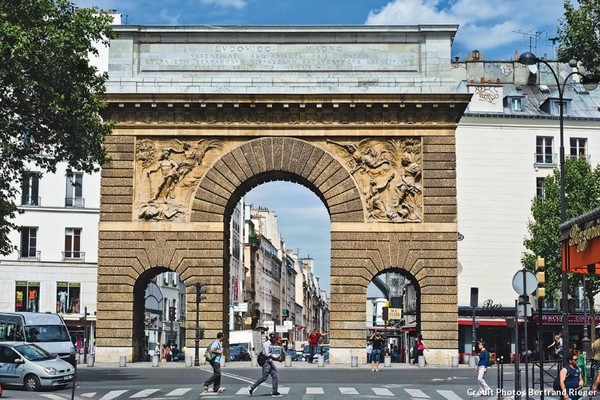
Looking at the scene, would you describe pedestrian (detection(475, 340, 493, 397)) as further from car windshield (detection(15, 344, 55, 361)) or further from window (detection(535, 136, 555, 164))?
window (detection(535, 136, 555, 164))

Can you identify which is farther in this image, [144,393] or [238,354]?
[238,354]

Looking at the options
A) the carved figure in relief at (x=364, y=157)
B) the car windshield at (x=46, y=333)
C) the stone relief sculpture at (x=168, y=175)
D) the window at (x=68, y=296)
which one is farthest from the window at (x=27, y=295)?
the carved figure in relief at (x=364, y=157)

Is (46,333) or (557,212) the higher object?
(557,212)

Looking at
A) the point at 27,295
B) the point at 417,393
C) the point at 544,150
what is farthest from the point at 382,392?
the point at 544,150

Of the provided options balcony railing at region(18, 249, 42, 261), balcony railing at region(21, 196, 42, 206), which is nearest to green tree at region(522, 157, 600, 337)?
balcony railing at region(18, 249, 42, 261)

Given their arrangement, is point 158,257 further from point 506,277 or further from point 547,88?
point 547,88

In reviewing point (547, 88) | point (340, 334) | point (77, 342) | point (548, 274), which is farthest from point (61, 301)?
point (547, 88)

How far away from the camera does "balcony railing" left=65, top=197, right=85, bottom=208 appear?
244 feet

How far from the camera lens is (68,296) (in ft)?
239

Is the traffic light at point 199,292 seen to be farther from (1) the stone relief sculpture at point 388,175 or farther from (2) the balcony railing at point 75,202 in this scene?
(2) the balcony railing at point 75,202

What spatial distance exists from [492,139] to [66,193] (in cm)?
2921

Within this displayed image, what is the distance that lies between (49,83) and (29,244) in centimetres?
3666

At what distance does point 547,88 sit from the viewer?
80312 mm

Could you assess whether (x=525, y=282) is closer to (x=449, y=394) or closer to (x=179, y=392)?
(x=449, y=394)
